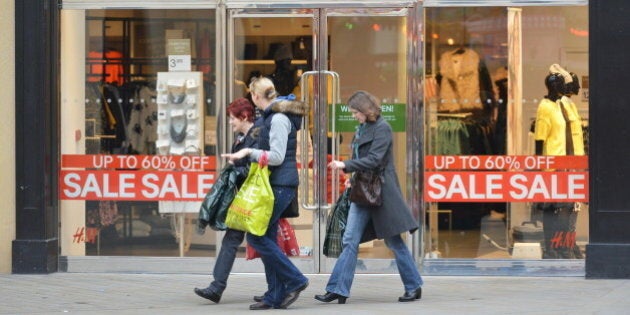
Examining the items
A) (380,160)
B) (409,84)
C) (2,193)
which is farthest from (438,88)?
(2,193)

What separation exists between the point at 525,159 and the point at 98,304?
4150 mm

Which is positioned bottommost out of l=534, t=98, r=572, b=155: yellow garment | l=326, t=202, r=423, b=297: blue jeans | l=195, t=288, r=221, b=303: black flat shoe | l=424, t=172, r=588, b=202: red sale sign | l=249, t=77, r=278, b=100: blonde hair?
l=195, t=288, r=221, b=303: black flat shoe

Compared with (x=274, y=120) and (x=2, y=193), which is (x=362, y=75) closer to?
(x=274, y=120)

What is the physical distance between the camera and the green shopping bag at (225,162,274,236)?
9.57 meters

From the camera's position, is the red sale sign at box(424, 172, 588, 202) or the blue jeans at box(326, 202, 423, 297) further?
the red sale sign at box(424, 172, 588, 202)

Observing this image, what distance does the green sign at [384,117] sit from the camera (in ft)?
39.1

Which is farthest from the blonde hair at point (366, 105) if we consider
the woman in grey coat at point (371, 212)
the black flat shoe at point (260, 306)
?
the black flat shoe at point (260, 306)

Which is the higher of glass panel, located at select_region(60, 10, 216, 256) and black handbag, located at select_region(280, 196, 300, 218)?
glass panel, located at select_region(60, 10, 216, 256)

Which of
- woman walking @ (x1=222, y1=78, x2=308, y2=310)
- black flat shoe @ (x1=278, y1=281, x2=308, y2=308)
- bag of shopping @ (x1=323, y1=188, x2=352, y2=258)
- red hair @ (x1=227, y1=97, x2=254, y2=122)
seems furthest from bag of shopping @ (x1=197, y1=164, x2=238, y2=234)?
bag of shopping @ (x1=323, y1=188, x2=352, y2=258)

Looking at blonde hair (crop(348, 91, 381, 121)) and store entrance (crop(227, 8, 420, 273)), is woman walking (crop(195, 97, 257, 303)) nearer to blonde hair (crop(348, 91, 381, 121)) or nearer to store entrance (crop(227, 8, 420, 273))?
blonde hair (crop(348, 91, 381, 121))

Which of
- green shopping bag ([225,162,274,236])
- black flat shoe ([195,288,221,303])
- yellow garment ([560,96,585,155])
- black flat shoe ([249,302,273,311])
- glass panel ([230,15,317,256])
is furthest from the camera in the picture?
glass panel ([230,15,317,256])

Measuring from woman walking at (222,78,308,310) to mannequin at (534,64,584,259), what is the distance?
3002mm

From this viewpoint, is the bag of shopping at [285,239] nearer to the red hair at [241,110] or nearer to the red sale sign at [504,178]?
the red hair at [241,110]

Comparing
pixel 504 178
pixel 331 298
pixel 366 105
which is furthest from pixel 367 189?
pixel 504 178
